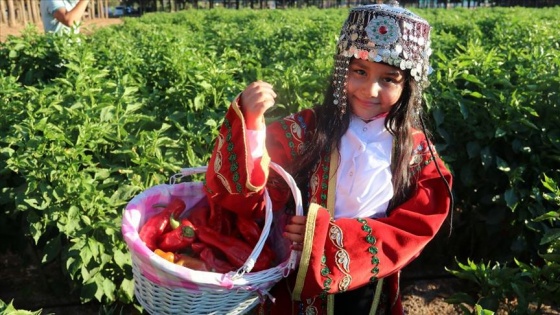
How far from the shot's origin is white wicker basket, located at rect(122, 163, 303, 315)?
167cm

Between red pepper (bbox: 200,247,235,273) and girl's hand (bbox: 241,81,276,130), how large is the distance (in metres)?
0.41

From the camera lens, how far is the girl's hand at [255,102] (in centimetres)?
183

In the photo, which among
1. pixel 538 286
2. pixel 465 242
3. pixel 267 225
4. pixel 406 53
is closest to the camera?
pixel 267 225

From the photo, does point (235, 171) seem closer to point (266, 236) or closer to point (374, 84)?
point (266, 236)

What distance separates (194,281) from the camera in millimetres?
1656

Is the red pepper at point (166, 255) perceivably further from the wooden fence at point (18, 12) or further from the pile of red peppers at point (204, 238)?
the wooden fence at point (18, 12)

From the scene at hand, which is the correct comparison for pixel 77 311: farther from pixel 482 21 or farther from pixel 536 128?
pixel 482 21

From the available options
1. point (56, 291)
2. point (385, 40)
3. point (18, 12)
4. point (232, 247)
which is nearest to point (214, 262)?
point (232, 247)

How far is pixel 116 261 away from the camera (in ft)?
9.12

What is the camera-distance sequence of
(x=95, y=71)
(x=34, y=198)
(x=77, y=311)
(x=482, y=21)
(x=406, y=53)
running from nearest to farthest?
(x=406, y=53), (x=34, y=198), (x=77, y=311), (x=95, y=71), (x=482, y=21)

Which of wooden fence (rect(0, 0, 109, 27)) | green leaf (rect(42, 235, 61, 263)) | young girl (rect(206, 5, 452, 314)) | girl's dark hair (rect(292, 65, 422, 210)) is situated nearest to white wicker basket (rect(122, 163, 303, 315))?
young girl (rect(206, 5, 452, 314))

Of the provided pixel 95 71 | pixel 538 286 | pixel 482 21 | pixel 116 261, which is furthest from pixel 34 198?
pixel 482 21

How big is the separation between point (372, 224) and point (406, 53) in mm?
549

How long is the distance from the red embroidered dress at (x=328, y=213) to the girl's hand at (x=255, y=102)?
28 millimetres
